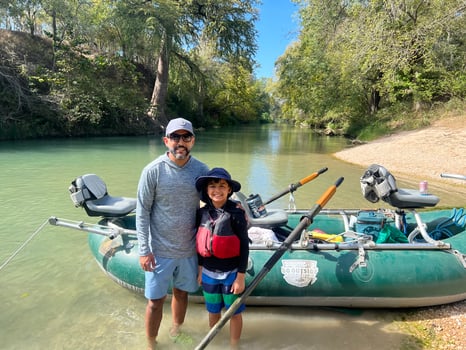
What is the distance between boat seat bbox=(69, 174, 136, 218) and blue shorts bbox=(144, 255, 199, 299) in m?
1.37

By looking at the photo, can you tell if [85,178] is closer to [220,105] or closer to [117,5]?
[117,5]

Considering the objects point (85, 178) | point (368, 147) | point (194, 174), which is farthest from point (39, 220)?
point (368, 147)

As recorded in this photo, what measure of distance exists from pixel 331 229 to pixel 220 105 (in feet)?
107

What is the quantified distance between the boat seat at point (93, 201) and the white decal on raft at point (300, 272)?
172cm

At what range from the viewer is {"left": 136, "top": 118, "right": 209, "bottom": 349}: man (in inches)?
87.3

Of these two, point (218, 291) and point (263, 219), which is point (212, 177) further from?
point (263, 219)

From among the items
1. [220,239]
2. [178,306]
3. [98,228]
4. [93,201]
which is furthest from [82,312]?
[220,239]

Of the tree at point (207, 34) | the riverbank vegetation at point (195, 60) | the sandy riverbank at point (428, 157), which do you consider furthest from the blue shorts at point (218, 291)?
the tree at point (207, 34)

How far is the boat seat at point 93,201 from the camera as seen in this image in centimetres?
355

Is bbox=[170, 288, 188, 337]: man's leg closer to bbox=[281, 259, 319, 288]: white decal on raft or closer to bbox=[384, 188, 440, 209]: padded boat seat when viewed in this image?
bbox=[281, 259, 319, 288]: white decal on raft

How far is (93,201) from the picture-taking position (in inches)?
143

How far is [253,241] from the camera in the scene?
332 centimetres

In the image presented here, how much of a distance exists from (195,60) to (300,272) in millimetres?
23079

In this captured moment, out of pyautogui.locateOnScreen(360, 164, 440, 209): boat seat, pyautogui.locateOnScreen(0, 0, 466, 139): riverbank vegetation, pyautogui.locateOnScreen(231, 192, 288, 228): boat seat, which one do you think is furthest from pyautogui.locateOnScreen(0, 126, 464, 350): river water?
pyautogui.locateOnScreen(0, 0, 466, 139): riverbank vegetation
